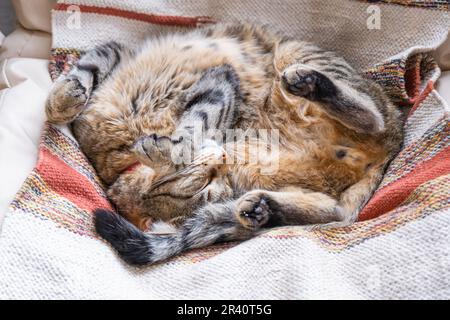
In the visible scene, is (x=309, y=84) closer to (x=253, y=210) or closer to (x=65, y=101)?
(x=253, y=210)

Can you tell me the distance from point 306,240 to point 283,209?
0.21 metres

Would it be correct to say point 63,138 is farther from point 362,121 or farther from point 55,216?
point 362,121

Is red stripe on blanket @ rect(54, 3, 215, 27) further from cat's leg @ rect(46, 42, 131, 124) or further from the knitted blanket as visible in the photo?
the knitted blanket

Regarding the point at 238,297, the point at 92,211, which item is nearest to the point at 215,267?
the point at 238,297

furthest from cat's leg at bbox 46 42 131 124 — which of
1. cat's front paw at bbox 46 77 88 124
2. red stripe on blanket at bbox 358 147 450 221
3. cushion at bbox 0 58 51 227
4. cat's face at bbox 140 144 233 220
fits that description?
red stripe on blanket at bbox 358 147 450 221

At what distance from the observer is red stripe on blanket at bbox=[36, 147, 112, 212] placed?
5.48 feet

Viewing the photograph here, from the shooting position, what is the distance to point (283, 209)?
1716mm

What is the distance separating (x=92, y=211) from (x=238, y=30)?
101 cm

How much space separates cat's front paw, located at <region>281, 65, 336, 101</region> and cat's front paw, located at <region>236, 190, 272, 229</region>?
39 centimetres

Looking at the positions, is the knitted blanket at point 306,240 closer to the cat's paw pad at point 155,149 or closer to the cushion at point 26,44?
the cat's paw pad at point 155,149

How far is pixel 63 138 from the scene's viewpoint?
186 centimetres

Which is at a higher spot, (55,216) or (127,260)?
(55,216)

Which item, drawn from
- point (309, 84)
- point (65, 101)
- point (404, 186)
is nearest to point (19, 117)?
point (65, 101)

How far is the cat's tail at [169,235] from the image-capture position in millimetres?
1570
